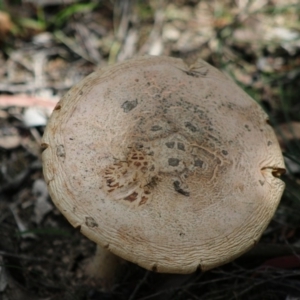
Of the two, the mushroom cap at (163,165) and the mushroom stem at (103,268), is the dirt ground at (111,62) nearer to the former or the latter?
the mushroom stem at (103,268)

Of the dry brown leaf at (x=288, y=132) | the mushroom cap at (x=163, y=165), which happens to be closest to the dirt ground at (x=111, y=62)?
the dry brown leaf at (x=288, y=132)

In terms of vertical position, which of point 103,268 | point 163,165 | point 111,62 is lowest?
point 103,268

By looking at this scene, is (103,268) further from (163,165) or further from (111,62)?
(111,62)

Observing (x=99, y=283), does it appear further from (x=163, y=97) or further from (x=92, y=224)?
(x=163, y=97)

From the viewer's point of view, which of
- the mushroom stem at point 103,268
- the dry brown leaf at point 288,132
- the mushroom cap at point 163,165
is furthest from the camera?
the dry brown leaf at point 288,132

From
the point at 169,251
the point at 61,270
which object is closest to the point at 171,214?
the point at 169,251

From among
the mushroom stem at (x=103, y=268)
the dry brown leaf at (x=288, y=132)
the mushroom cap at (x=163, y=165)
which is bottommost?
the mushroom stem at (x=103, y=268)

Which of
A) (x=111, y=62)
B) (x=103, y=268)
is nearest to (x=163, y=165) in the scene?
(x=103, y=268)
